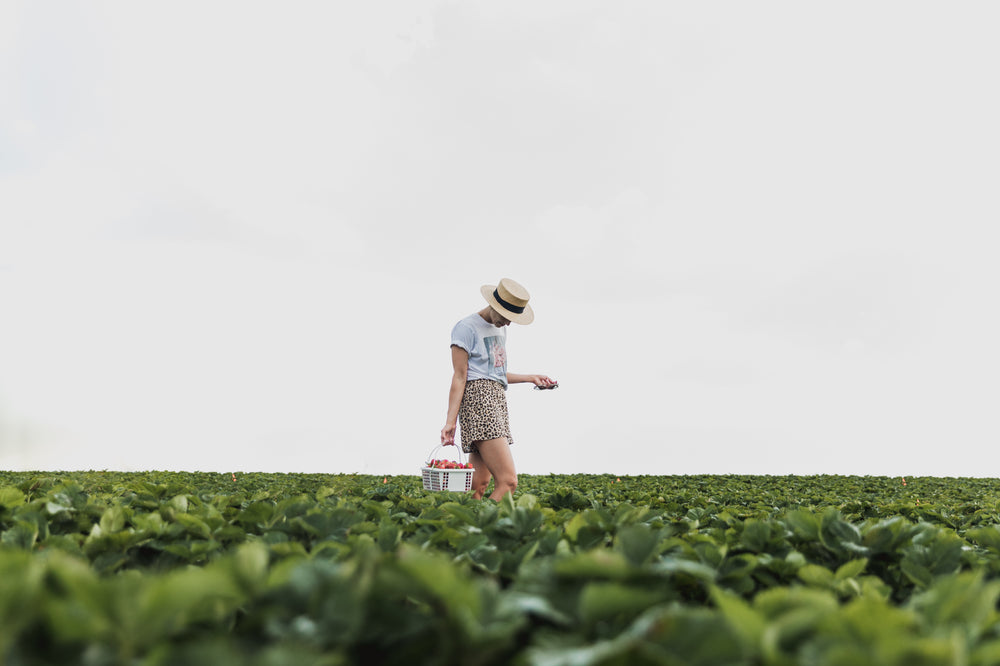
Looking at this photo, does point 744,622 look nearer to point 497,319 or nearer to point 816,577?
point 816,577

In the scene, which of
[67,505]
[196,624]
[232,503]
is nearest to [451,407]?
[232,503]

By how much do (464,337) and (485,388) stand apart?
1.66 feet

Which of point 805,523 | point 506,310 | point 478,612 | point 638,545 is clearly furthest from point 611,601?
point 506,310

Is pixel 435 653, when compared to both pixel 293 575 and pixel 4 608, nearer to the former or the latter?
pixel 293 575

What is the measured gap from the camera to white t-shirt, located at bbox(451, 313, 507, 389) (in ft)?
20.5

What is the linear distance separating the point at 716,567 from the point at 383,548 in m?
0.97

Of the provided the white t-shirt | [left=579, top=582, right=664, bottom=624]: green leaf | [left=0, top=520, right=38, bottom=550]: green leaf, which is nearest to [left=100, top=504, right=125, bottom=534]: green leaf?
[left=0, top=520, right=38, bottom=550]: green leaf

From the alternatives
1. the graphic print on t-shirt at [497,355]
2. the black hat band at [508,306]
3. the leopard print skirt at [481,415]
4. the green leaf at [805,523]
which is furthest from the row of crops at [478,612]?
the black hat band at [508,306]

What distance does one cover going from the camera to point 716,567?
1961 mm

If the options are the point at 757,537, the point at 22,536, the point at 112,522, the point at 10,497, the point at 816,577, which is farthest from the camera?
the point at 10,497

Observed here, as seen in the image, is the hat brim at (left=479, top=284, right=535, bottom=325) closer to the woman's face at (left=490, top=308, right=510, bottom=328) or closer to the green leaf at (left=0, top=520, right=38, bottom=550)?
the woman's face at (left=490, top=308, right=510, bottom=328)

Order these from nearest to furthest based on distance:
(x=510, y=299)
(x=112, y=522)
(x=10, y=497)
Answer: (x=112, y=522) → (x=10, y=497) → (x=510, y=299)

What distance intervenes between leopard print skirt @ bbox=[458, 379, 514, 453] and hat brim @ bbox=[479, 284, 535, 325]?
25.2 inches

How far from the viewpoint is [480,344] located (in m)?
6.30
